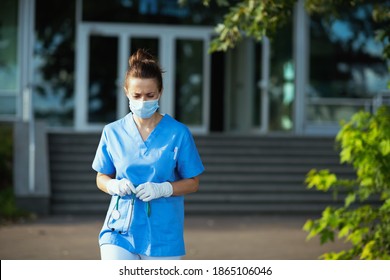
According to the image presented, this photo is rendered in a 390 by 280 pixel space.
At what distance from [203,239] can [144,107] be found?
20.5 feet

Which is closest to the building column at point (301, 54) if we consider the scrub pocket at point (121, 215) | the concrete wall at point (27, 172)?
the concrete wall at point (27, 172)

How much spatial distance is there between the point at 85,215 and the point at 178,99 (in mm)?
6818

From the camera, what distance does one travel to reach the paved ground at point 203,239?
29.2 ft

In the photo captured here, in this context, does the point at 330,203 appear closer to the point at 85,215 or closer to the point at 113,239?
the point at 85,215

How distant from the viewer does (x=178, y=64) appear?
1923cm

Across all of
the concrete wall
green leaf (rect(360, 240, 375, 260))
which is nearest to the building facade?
the concrete wall

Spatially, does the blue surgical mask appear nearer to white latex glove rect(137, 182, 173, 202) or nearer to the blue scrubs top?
the blue scrubs top

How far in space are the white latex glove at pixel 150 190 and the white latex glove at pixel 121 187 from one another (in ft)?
0.14

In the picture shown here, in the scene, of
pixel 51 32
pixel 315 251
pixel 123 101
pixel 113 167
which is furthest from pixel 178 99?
pixel 113 167

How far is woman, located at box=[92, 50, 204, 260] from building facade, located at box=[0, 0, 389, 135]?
47.5ft

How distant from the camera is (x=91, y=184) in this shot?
13.8m

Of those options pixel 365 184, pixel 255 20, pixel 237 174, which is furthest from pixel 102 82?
pixel 365 184

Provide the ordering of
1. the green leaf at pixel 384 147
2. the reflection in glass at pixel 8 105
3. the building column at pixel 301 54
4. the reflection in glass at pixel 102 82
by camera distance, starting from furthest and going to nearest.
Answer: the building column at pixel 301 54, the reflection in glass at pixel 102 82, the reflection in glass at pixel 8 105, the green leaf at pixel 384 147

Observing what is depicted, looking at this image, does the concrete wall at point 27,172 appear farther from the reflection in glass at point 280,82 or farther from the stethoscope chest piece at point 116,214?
the stethoscope chest piece at point 116,214
